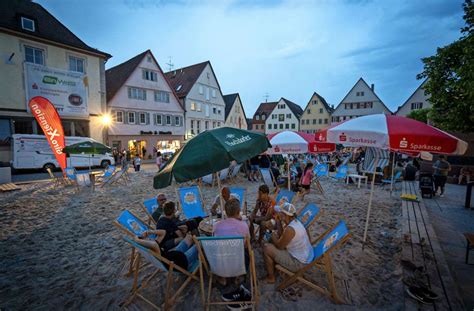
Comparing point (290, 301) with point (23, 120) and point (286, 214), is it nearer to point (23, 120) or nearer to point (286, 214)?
point (286, 214)

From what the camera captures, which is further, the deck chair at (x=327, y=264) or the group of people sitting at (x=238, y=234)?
the group of people sitting at (x=238, y=234)

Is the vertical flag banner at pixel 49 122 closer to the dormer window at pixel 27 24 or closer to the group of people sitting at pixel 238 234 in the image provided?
the group of people sitting at pixel 238 234

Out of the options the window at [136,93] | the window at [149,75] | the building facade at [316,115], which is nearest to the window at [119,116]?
the window at [136,93]

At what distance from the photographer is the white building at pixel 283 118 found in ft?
157

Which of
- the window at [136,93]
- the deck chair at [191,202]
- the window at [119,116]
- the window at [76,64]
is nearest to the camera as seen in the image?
the deck chair at [191,202]

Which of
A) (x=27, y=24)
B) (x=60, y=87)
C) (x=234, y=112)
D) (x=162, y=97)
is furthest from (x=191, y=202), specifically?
(x=234, y=112)

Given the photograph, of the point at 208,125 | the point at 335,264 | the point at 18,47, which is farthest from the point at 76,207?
the point at 208,125

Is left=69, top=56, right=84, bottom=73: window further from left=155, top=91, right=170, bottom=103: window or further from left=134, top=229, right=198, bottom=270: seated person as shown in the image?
left=134, top=229, right=198, bottom=270: seated person

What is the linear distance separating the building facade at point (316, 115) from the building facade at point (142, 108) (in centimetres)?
2745

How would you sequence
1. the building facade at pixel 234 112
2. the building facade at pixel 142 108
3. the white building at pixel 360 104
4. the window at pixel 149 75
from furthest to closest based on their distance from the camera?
the building facade at pixel 234 112 < the white building at pixel 360 104 < the window at pixel 149 75 < the building facade at pixel 142 108

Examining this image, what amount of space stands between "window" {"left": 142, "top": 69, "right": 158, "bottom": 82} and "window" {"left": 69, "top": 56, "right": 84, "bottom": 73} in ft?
21.1

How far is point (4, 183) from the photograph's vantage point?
459 inches

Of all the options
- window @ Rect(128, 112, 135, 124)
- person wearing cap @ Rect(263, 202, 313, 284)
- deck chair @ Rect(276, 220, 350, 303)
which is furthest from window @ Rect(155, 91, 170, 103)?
deck chair @ Rect(276, 220, 350, 303)

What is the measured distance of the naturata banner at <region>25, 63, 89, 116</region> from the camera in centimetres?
1819
